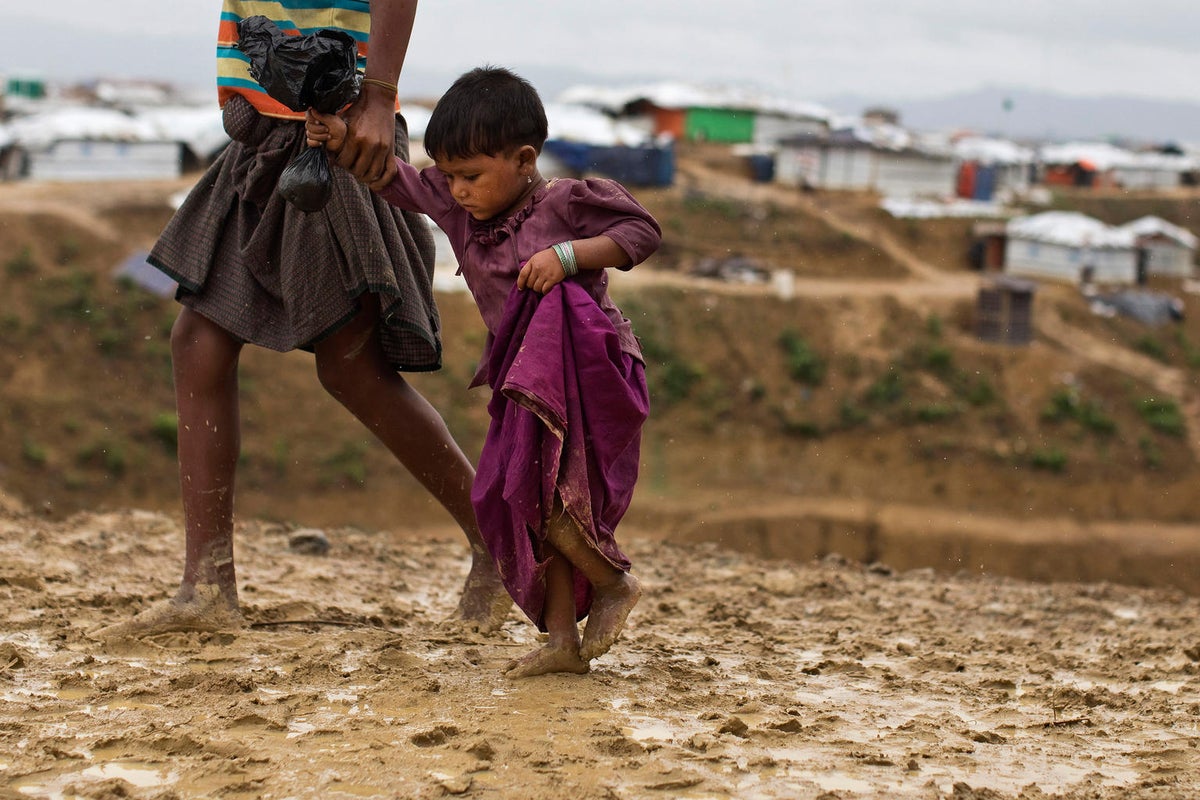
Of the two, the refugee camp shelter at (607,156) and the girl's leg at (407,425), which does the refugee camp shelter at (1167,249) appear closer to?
the refugee camp shelter at (607,156)

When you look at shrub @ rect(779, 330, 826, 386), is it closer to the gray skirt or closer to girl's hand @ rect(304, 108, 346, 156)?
the gray skirt

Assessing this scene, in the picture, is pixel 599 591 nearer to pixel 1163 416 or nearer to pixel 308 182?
pixel 308 182

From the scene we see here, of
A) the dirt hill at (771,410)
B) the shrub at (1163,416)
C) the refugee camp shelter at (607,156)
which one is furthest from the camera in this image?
the refugee camp shelter at (607,156)

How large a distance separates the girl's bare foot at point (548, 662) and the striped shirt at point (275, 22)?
157cm

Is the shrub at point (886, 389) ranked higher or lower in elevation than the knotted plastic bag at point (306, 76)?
lower

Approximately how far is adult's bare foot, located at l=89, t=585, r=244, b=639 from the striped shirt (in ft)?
4.39

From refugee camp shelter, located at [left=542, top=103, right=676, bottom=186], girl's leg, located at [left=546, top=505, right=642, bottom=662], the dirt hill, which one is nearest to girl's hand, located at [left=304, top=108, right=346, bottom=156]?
girl's leg, located at [left=546, top=505, right=642, bottom=662]

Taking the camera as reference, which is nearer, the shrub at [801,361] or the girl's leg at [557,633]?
the girl's leg at [557,633]

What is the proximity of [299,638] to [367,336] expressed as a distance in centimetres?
85

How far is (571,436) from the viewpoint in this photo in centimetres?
287

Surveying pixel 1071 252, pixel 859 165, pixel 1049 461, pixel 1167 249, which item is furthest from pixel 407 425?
pixel 1167 249

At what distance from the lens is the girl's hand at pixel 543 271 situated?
2840mm

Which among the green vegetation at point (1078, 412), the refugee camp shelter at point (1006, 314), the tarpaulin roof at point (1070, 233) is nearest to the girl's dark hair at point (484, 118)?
the green vegetation at point (1078, 412)

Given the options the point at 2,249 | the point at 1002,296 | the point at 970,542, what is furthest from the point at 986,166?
the point at 2,249
